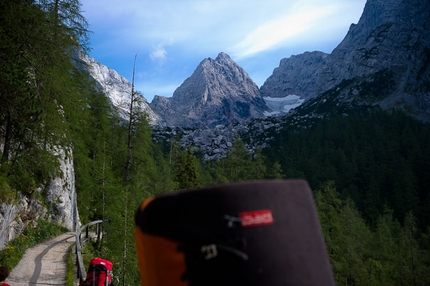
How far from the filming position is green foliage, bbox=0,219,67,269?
9.85m

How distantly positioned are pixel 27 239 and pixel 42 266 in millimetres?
2865

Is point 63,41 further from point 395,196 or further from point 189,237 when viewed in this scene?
point 395,196

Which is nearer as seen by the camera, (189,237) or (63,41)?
(189,237)

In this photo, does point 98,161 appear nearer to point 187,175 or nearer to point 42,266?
point 187,175

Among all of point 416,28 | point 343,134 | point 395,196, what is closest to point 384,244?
point 395,196

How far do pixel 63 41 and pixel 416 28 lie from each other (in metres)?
182

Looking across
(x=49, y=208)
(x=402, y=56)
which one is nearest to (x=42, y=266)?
(x=49, y=208)

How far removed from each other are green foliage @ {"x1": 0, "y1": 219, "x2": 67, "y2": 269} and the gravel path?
0.69 feet

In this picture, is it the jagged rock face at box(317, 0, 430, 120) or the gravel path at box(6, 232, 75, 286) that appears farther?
the jagged rock face at box(317, 0, 430, 120)

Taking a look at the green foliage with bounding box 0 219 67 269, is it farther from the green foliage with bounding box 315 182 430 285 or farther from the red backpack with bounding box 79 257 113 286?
the green foliage with bounding box 315 182 430 285

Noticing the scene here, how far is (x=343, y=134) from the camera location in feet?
332

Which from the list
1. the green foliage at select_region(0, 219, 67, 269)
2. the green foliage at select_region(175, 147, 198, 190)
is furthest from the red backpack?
the green foliage at select_region(175, 147, 198, 190)

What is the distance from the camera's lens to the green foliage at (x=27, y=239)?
9.85 m

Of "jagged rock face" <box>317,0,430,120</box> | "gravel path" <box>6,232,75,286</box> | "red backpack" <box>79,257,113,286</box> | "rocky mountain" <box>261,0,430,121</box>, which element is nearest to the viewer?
"red backpack" <box>79,257,113,286</box>
